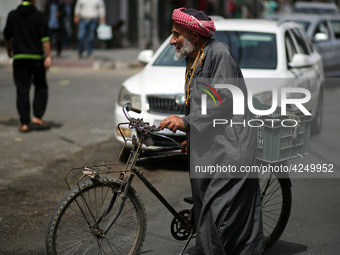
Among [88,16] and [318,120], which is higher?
[88,16]

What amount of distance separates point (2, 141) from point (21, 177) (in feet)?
5.95

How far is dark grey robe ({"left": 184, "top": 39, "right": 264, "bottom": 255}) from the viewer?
360 cm

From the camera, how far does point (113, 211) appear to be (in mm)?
3875

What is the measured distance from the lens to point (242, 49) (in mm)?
7879

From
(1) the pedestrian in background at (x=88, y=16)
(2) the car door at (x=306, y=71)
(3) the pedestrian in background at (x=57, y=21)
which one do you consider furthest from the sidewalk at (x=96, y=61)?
(2) the car door at (x=306, y=71)

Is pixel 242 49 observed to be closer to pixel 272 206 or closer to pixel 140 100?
pixel 140 100

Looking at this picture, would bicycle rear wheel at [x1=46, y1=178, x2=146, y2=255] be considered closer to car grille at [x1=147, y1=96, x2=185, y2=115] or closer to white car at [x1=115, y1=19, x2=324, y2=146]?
white car at [x1=115, y1=19, x2=324, y2=146]

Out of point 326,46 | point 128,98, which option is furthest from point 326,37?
point 128,98

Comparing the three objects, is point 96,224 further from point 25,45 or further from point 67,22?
point 67,22

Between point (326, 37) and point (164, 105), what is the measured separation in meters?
8.48

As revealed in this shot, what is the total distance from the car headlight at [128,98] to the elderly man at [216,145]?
3307 millimetres

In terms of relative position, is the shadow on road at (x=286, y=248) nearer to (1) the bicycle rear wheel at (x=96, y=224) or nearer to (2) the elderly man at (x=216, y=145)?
(2) the elderly man at (x=216, y=145)

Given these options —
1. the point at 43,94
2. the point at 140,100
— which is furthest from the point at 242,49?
the point at 43,94

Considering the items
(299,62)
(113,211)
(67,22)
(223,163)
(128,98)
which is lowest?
(67,22)
